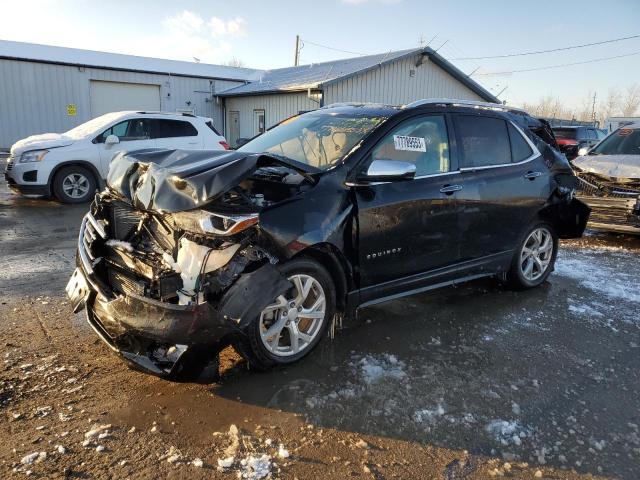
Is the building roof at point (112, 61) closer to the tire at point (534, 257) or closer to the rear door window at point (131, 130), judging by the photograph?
the rear door window at point (131, 130)

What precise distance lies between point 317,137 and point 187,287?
1.91m

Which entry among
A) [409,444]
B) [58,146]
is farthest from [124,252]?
[58,146]

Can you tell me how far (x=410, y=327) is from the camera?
4.27 meters

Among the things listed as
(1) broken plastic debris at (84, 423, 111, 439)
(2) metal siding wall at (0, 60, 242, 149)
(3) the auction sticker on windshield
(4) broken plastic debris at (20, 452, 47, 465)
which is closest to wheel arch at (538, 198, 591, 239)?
(3) the auction sticker on windshield

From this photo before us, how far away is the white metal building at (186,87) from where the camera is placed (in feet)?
62.6

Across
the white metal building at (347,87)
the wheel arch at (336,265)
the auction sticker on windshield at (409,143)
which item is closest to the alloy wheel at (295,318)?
the wheel arch at (336,265)

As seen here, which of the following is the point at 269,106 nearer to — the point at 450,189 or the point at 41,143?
the point at 41,143

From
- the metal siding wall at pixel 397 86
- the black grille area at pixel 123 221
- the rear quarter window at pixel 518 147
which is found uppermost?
the metal siding wall at pixel 397 86

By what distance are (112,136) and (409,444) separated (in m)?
9.22

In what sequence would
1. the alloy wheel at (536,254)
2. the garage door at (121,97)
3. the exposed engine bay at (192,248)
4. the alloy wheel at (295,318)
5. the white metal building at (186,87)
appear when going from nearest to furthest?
the exposed engine bay at (192,248) → the alloy wheel at (295,318) → the alloy wheel at (536,254) → the white metal building at (186,87) → the garage door at (121,97)

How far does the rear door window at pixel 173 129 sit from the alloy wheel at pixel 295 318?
8.59 metres

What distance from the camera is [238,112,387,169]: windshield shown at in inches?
155

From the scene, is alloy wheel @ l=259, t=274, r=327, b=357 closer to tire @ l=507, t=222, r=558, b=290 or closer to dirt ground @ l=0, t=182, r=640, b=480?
dirt ground @ l=0, t=182, r=640, b=480

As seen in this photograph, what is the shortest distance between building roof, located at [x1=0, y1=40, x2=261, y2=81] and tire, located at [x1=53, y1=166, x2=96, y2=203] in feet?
42.5
